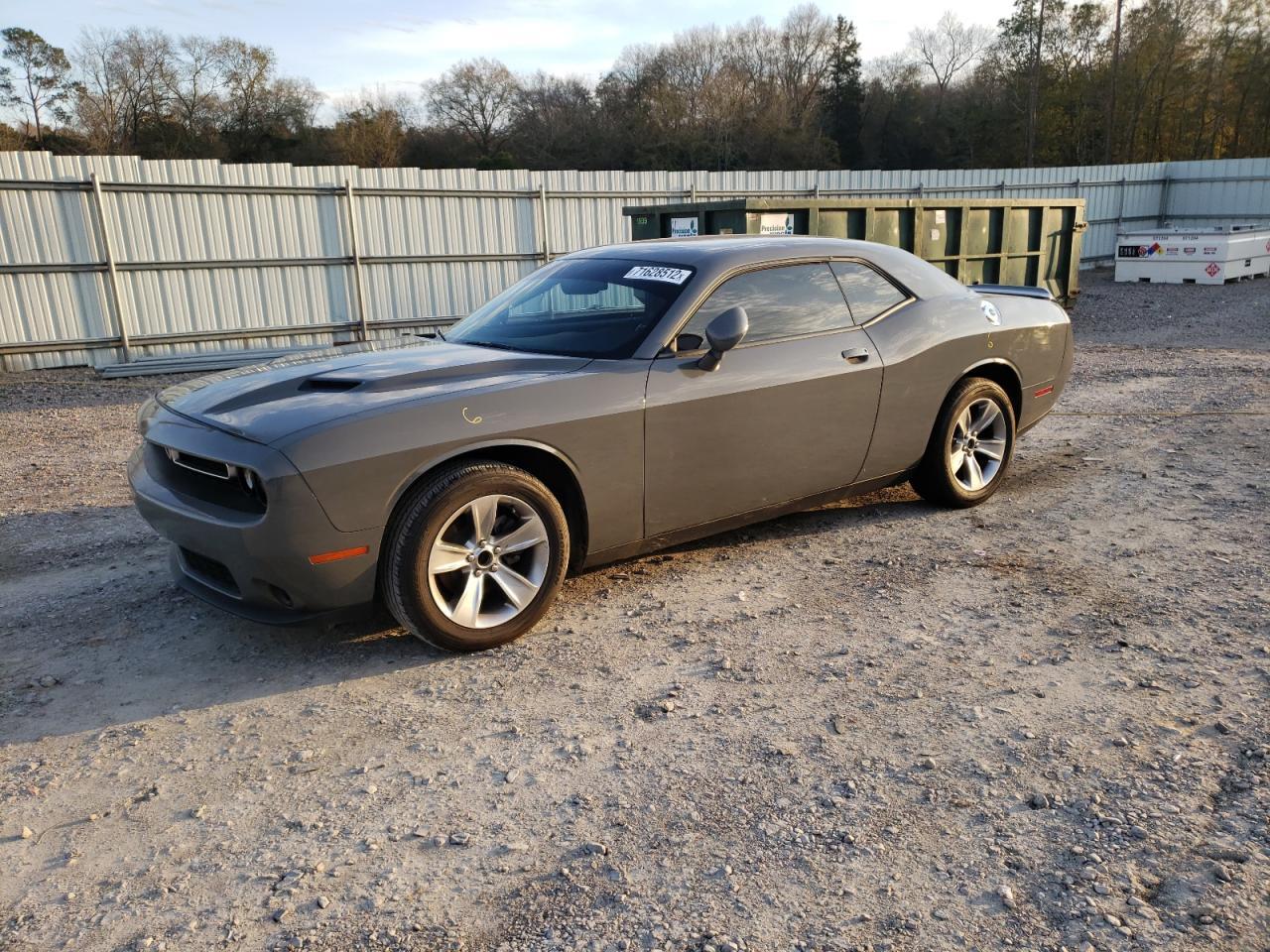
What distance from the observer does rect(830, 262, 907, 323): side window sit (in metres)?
4.98

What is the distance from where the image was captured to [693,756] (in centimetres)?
306

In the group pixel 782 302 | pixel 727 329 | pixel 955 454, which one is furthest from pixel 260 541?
pixel 955 454

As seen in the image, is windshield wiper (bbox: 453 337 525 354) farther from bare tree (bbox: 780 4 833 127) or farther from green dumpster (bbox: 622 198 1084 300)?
bare tree (bbox: 780 4 833 127)

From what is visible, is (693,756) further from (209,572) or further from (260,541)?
(209,572)

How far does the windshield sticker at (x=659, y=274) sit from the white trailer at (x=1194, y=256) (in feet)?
65.9

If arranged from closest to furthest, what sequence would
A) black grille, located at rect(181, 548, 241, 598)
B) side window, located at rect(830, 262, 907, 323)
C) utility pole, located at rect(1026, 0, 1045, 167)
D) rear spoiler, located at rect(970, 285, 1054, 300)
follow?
black grille, located at rect(181, 548, 241, 598)
side window, located at rect(830, 262, 907, 323)
rear spoiler, located at rect(970, 285, 1054, 300)
utility pole, located at rect(1026, 0, 1045, 167)

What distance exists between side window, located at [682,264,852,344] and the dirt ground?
47.3 inches

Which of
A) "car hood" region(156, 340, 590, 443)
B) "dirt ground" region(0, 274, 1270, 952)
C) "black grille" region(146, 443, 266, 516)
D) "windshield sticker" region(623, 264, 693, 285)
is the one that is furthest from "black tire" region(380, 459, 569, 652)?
"windshield sticker" region(623, 264, 693, 285)

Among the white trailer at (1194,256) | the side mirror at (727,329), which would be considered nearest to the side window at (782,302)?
the side mirror at (727,329)

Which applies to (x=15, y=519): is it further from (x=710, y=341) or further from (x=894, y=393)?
(x=894, y=393)

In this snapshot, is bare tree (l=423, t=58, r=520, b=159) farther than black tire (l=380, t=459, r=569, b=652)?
Yes

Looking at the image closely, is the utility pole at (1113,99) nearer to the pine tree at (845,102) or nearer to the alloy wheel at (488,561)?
the pine tree at (845,102)

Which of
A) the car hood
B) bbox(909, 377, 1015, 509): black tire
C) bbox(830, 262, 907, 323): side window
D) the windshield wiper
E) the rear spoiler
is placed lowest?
bbox(909, 377, 1015, 509): black tire

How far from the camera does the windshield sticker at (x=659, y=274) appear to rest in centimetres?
445
